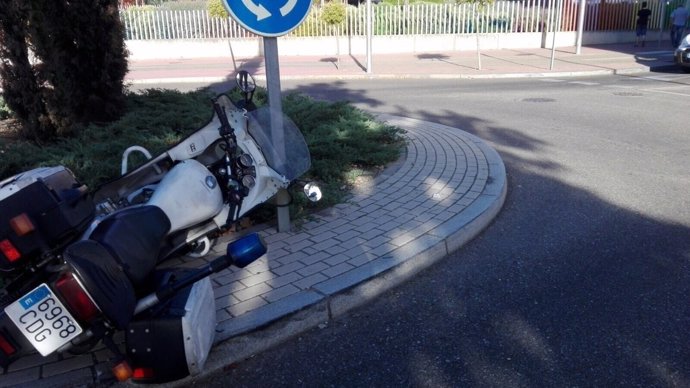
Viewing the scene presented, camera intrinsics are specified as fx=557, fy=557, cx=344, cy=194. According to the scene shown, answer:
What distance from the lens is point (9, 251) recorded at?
8.05 ft

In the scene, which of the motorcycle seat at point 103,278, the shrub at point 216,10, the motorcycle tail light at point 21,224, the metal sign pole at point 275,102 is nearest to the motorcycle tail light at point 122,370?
the motorcycle seat at point 103,278

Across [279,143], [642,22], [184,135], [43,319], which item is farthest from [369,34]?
[43,319]

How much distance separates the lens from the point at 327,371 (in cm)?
312

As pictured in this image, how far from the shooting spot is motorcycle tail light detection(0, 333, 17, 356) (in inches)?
95.3

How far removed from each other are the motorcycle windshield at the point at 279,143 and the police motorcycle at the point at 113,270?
257 mm

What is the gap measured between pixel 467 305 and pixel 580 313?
2.34 ft

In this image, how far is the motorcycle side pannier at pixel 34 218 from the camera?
8.02ft

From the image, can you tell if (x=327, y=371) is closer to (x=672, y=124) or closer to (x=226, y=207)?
(x=226, y=207)

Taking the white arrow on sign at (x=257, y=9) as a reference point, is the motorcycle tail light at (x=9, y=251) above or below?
below

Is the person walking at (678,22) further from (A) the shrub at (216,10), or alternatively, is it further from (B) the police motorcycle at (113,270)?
(B) the police motorcycle at (113,270)

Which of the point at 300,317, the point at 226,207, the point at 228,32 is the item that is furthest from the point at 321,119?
the point at 228,32

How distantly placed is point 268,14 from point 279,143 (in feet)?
3.07

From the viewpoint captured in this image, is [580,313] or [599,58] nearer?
[580,313]

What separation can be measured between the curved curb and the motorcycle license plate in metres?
0.73
